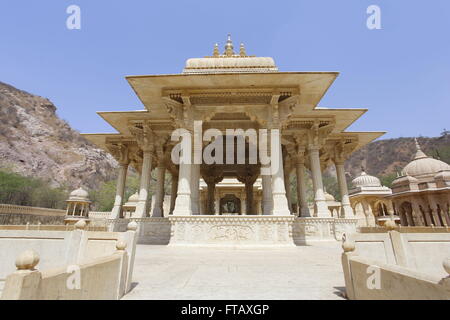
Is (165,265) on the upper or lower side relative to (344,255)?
lower

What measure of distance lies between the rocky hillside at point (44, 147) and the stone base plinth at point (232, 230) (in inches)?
2113

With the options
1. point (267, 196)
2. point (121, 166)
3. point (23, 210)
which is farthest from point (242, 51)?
point (23, 210)

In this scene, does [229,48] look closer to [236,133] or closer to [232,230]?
[236,133]

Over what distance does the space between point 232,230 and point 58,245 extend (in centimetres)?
544

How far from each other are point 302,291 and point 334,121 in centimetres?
1106

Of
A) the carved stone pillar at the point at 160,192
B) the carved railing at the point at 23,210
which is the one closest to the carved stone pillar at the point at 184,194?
the carved stone pillar at the point at 160,192

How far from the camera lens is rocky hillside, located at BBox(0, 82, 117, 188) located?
164 feet

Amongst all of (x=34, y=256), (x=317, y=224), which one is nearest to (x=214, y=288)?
(x=34, y=256)

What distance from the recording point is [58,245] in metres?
4.73

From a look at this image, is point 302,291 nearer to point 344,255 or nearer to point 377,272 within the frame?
point 344,255

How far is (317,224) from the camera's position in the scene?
11.4 m

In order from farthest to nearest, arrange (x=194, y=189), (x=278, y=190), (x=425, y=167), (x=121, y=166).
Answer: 1. (x=425, y=167)
2. (x=121, y=166)
3. (x=194, y=189)
4. (x=278, y=190)

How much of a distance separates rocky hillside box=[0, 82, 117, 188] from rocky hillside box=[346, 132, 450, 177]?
82.6 meters

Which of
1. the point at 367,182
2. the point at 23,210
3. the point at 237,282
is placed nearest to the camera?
the point at 237,282
